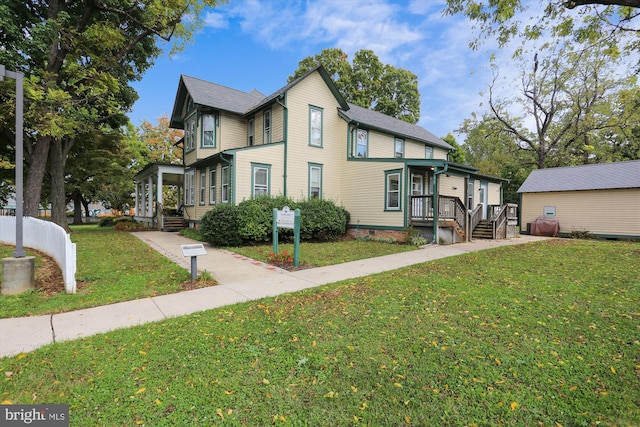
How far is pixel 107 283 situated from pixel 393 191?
10.9 meters

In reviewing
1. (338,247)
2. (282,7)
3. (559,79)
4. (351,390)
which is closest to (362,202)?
(338,247)

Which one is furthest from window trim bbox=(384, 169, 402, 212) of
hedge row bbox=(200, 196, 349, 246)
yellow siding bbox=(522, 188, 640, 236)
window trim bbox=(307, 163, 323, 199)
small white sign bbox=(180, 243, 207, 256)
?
yellow siding bbox=(522, 188, 640, 236)

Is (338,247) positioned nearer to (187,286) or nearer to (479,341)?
Result: (187,286)

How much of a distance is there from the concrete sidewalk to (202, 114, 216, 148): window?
783 cm

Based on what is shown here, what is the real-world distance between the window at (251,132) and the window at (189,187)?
370 centimetres

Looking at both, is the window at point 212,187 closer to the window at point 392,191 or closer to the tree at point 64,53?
the tree at point 64,53

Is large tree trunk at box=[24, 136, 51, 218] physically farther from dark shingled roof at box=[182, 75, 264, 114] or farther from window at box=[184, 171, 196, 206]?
dark shingled roof at box=[182, 75, 264, 114]

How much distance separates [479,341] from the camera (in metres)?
3.48

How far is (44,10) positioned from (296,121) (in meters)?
12.9

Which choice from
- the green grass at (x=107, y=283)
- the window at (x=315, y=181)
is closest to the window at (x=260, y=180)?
the window at (x=315, y=181)

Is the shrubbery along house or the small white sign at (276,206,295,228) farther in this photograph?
the shrubbery along house

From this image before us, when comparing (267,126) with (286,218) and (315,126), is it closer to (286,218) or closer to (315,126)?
(315,126)

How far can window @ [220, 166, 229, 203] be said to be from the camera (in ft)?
43.4

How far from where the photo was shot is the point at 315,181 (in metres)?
15.3
